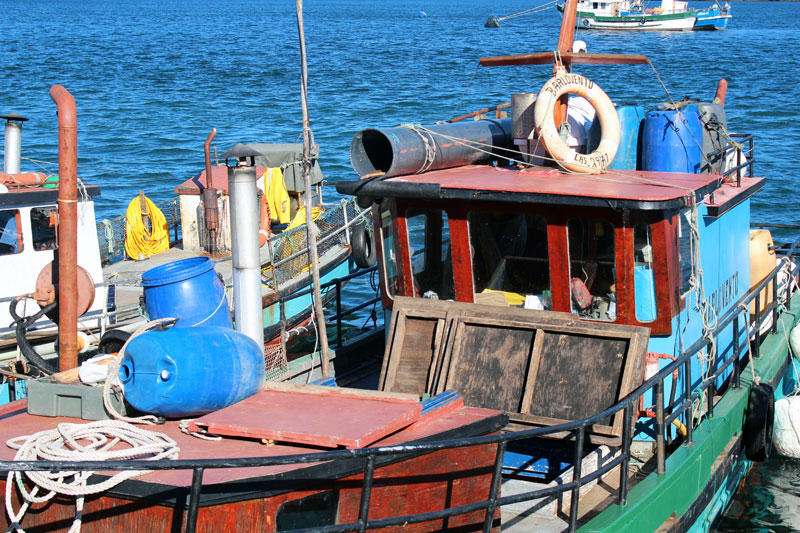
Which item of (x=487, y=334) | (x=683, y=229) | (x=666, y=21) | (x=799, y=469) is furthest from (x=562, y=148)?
(x=666, y=21)

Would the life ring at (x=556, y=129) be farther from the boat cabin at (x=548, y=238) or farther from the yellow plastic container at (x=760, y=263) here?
the yellow plastic container at (x=760, y=263)

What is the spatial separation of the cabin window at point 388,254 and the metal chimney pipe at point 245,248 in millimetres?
1862

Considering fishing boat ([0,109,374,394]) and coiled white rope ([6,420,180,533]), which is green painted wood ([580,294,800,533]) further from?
fishing boat ([0,109,374,394])

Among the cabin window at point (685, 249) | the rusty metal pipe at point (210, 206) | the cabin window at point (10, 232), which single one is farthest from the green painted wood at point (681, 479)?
the rusty metal pipe at point (210, 206)

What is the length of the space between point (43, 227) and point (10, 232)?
1.57ft

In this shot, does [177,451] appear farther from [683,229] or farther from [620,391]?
[683,229]

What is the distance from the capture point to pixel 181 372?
231 inches

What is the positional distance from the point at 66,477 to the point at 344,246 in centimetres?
1436

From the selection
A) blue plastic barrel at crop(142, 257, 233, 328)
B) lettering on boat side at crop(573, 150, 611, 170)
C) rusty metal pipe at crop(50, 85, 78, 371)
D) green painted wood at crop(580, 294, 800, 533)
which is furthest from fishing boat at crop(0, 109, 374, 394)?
green painted wood at crop(580, 294, 800, 533)

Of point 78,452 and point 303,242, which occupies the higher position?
point 78,452

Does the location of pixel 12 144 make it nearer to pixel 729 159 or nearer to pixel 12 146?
pixel 12 146

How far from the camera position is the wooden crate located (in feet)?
24.9

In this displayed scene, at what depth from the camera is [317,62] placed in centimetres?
6191

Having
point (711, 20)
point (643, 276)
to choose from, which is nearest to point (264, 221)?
point (643, 276)
